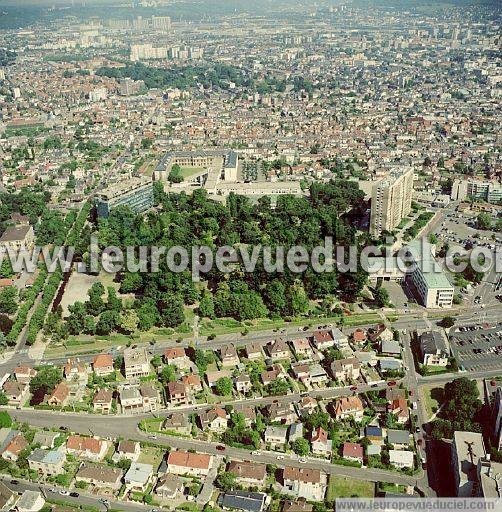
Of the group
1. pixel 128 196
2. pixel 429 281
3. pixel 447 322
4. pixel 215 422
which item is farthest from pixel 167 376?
pixel 128 196

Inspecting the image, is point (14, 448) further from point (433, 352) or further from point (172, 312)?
point (433, 352)

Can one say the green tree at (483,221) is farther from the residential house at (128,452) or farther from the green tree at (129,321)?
the residential house at (128,452)

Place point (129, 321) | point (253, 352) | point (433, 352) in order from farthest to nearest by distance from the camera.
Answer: point (129, 321)
point (253, 352)
point (433, 352)

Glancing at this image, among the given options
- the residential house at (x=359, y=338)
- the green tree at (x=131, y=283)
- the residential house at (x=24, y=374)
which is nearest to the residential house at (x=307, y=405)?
the residential house at (x=359, y=338)

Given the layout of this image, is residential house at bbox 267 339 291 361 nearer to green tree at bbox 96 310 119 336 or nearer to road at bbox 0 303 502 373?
road at bbox 0 303 502 373

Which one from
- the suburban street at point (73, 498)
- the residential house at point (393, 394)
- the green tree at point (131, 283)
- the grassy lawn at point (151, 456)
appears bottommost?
the suburban street at point (73, 498)

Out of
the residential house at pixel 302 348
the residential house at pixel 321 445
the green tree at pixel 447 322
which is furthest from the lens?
the green tree at pixel 447 322

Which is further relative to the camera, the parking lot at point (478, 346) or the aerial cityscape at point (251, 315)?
the parking lot at point (478, 346)

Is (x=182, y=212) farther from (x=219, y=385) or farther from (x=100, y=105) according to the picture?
(x=100, y=105)
